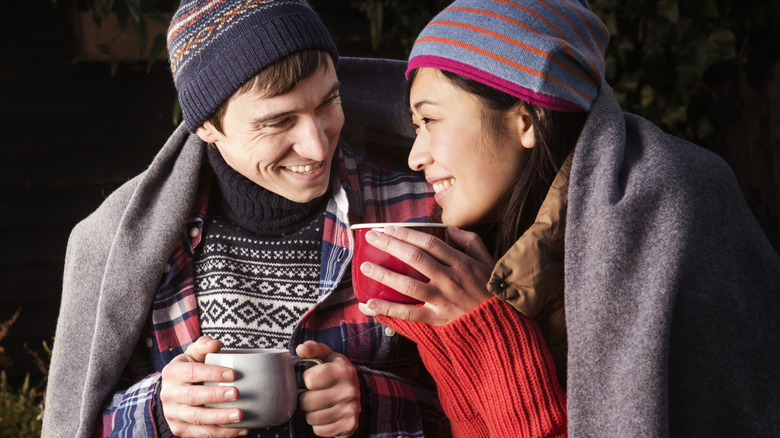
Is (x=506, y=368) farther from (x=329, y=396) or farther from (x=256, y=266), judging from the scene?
(x=256, y=266)

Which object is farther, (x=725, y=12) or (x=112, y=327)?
(x=725, y=12)

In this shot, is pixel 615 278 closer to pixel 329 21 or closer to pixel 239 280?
pixel 239 280

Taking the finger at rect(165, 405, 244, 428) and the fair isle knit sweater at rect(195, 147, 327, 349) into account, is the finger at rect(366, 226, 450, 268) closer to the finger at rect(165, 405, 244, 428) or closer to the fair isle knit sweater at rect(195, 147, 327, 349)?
the finger at rect(165, 405, 244, 428)

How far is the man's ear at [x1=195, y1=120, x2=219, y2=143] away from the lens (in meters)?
1.83

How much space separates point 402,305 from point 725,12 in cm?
204

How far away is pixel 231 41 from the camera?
5.46 ft

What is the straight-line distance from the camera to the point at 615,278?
1243mm

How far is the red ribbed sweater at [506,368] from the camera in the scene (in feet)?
4.48

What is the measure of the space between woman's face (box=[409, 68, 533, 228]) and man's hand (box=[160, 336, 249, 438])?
575mm

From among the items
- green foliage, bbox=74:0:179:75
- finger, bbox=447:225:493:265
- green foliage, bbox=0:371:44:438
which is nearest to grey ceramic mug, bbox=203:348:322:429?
finger, bbox=447:225:493:265

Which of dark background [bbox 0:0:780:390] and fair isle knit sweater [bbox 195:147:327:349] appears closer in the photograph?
fair isle knit sweater [bbox 195:147:327:349]

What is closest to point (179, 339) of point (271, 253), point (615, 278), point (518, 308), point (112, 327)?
point (112, 327)

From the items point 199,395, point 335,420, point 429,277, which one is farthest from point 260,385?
point 429,277

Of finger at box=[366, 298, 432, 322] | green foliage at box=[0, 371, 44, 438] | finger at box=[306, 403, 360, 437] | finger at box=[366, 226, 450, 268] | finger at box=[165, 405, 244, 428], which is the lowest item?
green foliage at box=[0, 371, 44, 438]
